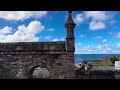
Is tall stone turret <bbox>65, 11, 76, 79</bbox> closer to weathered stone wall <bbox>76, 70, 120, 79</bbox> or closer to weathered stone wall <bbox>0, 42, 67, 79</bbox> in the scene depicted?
weathered stone wall <bbox>0, 42, 67, 79</bbox>

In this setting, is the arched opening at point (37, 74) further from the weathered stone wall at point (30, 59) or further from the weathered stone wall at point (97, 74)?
the weathered stone wall at point (97, 74)

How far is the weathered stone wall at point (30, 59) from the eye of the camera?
13.2 metres

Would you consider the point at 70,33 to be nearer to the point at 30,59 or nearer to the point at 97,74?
the point at 30,59

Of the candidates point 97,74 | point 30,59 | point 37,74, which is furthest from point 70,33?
Result: point 37,74

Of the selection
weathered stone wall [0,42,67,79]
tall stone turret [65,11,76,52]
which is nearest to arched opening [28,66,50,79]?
weathered stone wall [0,42,67,79]

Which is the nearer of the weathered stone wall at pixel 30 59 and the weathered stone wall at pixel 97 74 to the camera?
the weathered stone wall at pixel 30 59

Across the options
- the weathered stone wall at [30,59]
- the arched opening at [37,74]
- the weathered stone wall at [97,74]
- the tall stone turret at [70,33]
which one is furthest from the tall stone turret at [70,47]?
the arched opening at [37,74]

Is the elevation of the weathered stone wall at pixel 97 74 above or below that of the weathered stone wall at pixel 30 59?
below

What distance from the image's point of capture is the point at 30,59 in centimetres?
1340
